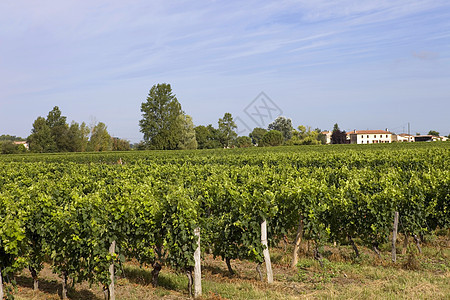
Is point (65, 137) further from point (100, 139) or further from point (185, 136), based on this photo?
point (185, 136)

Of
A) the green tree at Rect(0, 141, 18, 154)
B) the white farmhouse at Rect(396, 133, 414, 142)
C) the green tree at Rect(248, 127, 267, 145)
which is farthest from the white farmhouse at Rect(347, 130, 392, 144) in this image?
the green tree at Rect(0, 141, 18, 154)

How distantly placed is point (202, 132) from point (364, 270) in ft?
306

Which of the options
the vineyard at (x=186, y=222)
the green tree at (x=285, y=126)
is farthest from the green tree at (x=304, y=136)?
the vineyard at (x=186, y=222)

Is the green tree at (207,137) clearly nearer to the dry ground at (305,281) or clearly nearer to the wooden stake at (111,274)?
the dry ground at (305,281)

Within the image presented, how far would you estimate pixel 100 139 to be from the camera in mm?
95312

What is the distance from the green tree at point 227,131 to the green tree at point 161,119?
A: 26.3 meters

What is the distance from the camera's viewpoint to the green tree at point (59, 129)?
79.5 metres

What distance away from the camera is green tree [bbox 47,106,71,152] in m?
79.5

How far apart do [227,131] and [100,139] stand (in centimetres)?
3442

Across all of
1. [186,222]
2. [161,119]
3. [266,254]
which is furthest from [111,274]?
[161,119]

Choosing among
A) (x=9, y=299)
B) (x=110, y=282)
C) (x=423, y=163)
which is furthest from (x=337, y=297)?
(x=423, y=163)

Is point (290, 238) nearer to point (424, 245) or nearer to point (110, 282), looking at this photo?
point (424, 245)

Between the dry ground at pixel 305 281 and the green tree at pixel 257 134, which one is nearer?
the dry ground at pixel 305 281

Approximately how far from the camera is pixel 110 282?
652cm
